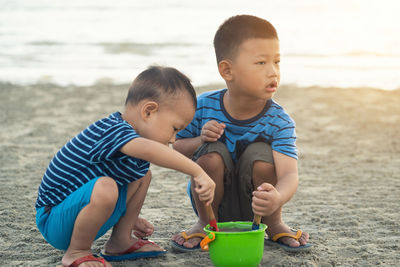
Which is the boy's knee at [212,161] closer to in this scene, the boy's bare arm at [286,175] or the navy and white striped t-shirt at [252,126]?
the navy and white striped t-shirt at [252,126]

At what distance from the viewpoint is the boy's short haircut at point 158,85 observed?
2275 millimetres

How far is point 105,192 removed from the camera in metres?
2.13

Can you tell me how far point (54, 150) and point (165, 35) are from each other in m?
12.0

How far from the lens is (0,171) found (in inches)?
161

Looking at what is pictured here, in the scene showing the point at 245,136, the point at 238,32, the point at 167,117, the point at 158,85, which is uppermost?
the point at 238,32

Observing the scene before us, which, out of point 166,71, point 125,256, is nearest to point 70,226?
point 125,256

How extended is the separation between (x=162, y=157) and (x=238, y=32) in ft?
2.69

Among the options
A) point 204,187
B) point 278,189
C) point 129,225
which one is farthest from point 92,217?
point 278,189

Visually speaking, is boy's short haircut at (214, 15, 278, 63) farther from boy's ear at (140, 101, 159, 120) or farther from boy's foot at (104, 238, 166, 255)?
boy's foot at (104, 238, 166, 255)

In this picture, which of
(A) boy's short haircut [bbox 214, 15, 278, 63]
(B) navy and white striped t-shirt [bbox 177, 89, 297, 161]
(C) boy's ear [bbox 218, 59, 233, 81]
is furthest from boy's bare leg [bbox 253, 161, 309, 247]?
(A) boy's short haircut [bbox 214, 15, 278, 63]

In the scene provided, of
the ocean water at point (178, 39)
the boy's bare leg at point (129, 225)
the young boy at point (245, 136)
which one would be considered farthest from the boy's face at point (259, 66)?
the ocean water at point (178, 39)

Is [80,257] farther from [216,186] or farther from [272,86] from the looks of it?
[272,86]

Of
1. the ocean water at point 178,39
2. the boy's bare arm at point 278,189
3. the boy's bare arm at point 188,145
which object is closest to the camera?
the boy's bare arm at point 278,189

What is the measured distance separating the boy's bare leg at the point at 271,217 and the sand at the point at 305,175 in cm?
7
